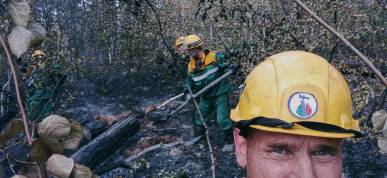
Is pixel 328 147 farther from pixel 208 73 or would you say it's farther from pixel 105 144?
pixel 208 73

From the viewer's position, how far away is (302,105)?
172cm

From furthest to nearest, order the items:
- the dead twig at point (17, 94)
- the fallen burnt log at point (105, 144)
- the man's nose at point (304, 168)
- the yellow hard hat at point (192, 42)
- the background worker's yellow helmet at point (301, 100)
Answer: the yellow hard hat at point (192, 42) → the fallen burnt log at point (105, 144) → the background worker's yellow helmet at point (301, 100) → the man's nose at point (304, 168) → the dead twig at point (17, 94)

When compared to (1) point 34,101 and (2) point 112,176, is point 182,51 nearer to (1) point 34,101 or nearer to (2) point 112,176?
(2) point 112,176

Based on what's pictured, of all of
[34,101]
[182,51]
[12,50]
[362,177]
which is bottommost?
[362,177]

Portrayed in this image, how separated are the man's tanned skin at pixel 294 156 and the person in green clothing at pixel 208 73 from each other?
18.8 ft

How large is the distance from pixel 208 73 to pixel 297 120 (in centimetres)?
596

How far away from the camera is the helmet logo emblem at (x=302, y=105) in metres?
1.70

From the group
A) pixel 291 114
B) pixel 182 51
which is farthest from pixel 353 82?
pixel 291 114

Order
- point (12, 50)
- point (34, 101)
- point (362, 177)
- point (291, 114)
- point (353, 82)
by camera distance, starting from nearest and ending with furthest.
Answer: point (12, 50) → point (291, 114) → point (362, 177) → point (353, 82) → point (34, 101)

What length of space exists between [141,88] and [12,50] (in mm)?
11346

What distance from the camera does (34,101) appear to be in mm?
8805

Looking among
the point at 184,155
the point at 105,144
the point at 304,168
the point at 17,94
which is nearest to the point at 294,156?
the point at 304,168

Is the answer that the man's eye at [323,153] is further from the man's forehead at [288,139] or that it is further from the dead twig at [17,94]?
the dead twig at [17,94]

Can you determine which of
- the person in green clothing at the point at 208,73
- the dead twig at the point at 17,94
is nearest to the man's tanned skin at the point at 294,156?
the dead twig at the point at 17,94
